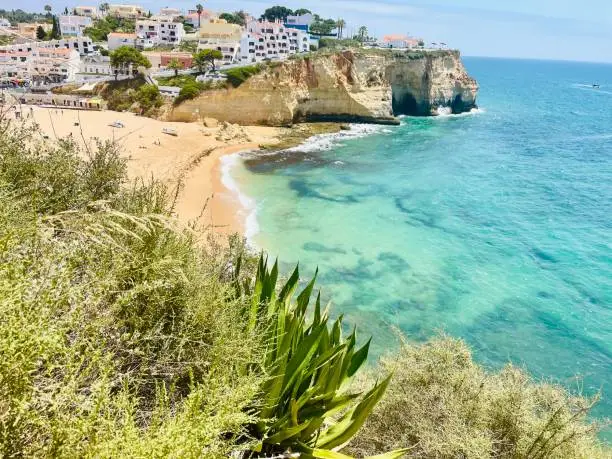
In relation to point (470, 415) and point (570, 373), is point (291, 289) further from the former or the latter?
point (570, 373)

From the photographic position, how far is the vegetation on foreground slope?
3.46 meters

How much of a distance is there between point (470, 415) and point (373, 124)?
159ft

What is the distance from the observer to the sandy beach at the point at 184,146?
25312 millimetres

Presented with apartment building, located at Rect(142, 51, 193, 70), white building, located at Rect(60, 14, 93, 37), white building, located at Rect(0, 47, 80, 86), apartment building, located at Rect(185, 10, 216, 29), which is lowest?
white building, located at Rect(0, 47, 80, 86)

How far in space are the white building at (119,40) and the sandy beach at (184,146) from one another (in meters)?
29.7

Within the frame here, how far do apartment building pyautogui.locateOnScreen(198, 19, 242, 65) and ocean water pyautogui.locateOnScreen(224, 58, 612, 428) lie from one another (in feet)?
80.1

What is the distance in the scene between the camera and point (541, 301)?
19062mm

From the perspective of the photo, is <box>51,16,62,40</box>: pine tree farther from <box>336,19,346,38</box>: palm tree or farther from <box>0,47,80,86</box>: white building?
<box>336,19,346,38</box>: palm tree

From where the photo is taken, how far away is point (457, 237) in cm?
2497

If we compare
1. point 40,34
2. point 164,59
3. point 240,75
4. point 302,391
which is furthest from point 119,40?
point 302,391

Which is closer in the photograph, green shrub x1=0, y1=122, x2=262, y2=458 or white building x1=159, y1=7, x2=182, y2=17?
green shrub x1=0, y1=122, x2=262, y2=458

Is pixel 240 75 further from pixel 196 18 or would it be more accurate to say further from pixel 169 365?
pixel 196 18

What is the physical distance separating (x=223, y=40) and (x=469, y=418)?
63902 mm

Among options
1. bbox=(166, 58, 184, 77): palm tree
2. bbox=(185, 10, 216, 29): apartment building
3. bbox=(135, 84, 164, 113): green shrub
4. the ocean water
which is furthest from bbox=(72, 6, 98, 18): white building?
the ocean water
